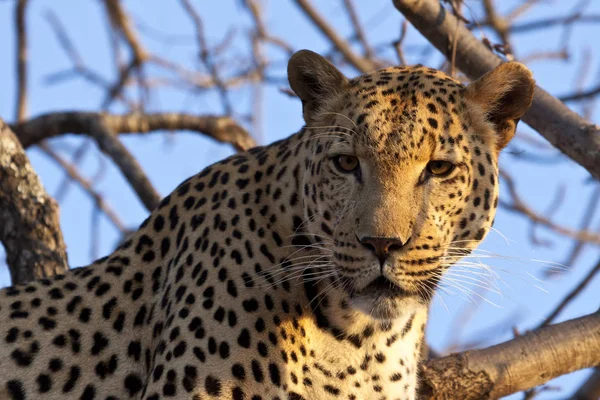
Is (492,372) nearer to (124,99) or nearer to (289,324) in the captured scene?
(289,324)

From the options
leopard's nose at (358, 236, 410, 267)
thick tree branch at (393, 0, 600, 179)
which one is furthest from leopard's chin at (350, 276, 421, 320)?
thick tree branch at (393, 0, 600, 179)

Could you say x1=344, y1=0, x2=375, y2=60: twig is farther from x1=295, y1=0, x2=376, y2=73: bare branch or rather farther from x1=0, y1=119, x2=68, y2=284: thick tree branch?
x1=0, y1=119, x2=68, y2=284: thick tree branch

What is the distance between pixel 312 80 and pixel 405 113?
2.80 ft

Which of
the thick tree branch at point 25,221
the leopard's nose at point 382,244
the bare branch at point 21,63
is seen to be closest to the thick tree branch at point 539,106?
the leopard's nose at point 382,244

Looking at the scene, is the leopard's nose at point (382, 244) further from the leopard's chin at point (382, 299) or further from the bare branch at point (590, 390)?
the bare branch at point (590, 390)

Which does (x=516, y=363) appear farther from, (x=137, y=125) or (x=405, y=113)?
(x=137, y=125)

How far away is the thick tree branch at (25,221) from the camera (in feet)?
28.3

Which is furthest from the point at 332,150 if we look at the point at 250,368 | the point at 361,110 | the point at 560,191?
the point at 560,191

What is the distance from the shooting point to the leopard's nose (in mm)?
5883

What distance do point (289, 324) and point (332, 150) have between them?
3.53ft

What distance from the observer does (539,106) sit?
7805mm

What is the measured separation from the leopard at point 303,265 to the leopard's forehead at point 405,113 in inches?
0.4

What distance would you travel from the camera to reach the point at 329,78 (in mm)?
6762

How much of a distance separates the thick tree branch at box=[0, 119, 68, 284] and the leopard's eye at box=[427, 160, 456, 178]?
3.66m
